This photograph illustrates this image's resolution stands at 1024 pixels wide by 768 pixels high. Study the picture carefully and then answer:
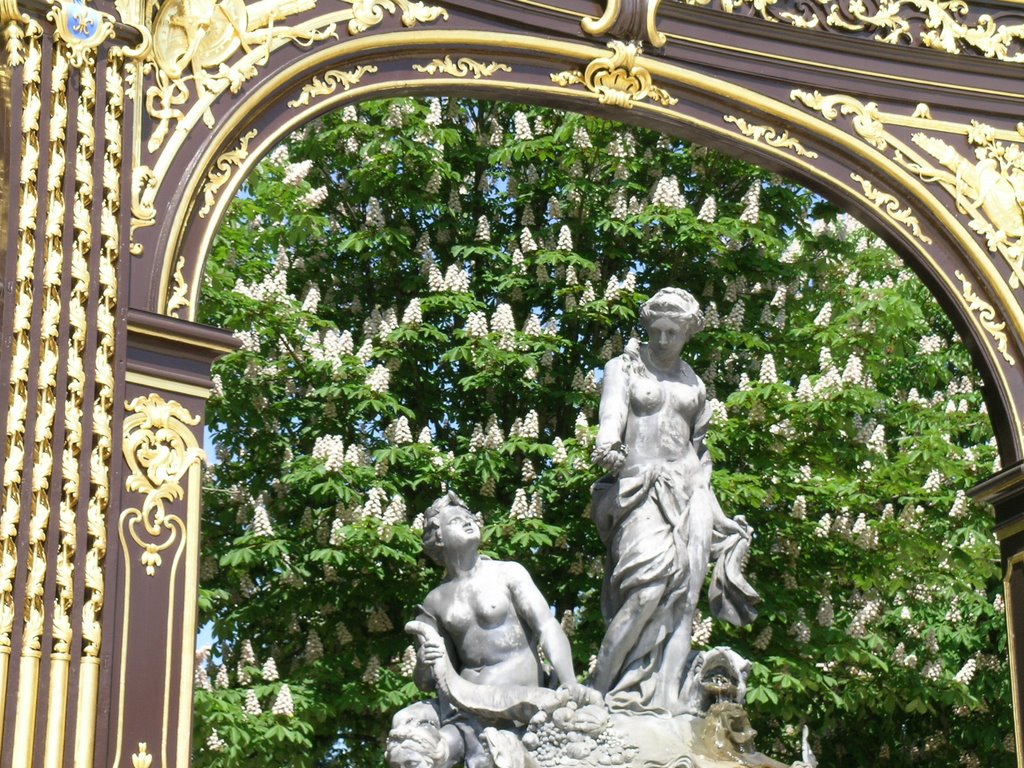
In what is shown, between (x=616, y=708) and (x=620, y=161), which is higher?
(x=620, y=161)

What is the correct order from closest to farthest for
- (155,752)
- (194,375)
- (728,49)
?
(155,752)
(194,375)
(728,49)

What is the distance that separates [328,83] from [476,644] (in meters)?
2.78

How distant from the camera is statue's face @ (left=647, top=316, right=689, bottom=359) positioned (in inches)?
385

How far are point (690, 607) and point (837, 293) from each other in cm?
563

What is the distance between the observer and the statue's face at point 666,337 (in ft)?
32.1

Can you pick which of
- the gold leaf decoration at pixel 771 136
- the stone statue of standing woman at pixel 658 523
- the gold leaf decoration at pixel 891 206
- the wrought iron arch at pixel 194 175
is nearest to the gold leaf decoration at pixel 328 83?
the wrought iron arch at pixel 194 175

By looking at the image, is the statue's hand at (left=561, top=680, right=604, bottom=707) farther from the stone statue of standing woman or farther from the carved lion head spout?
the carved lion head spout

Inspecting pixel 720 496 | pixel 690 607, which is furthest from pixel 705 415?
pixel 720 496

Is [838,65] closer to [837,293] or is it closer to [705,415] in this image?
[705,415]

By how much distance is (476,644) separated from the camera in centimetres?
902

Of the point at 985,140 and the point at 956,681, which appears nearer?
the point at 985,140

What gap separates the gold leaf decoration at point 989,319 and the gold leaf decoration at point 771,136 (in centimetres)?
99

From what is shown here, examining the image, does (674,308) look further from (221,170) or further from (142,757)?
(142,757)

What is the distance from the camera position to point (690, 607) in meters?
9.45
